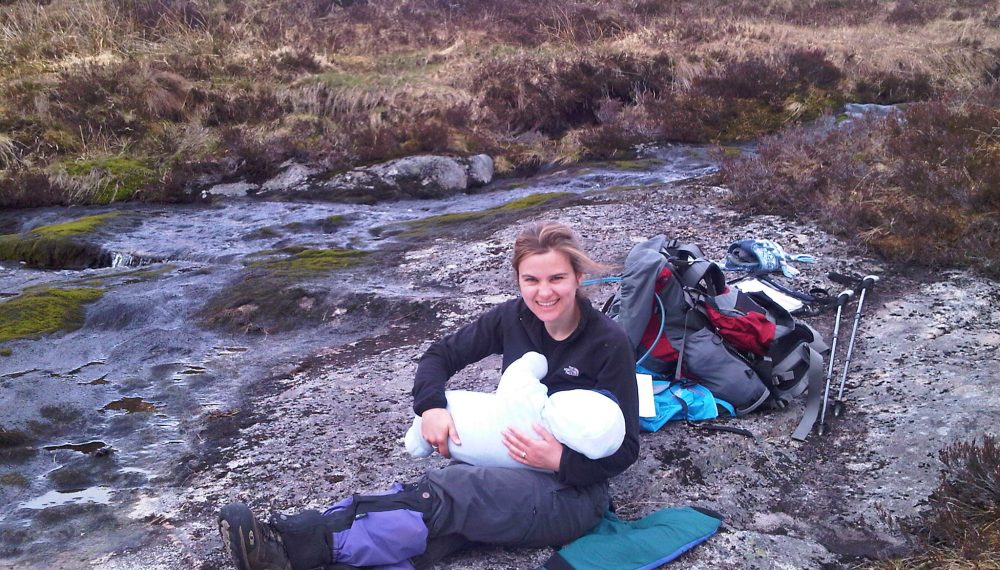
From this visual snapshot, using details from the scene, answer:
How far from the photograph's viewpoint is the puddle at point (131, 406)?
217 inches

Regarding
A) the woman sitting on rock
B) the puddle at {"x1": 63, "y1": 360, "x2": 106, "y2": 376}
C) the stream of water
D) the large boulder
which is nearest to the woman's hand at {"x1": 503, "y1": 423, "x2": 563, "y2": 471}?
the woman sitting on rock

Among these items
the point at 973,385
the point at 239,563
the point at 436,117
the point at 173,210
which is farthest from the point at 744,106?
the point at 239,563

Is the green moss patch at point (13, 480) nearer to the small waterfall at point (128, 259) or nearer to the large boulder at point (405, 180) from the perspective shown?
the small waterfall at point (128, 259)

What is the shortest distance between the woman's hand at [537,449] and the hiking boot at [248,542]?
97 cm

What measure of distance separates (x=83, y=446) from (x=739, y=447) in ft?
13.1

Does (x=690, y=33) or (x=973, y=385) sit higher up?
(x=690, y=33)

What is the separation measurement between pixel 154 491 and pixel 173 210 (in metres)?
9.24

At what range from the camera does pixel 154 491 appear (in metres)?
4.22

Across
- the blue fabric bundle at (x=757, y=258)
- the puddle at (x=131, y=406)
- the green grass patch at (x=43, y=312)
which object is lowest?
the puddle at (x=131, y=406)

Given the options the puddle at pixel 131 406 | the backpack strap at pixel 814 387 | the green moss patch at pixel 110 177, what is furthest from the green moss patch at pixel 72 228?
the backpack strap at pixel 814 387

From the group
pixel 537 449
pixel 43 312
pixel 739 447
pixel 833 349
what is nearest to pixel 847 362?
pixel 833 349

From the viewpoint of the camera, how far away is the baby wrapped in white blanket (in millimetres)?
3051

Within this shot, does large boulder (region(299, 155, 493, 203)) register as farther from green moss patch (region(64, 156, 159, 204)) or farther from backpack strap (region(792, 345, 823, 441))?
backpack strap (region(792, 345, 823, 441))

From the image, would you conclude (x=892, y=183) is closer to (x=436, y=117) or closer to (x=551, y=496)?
(x=551, y=496)
